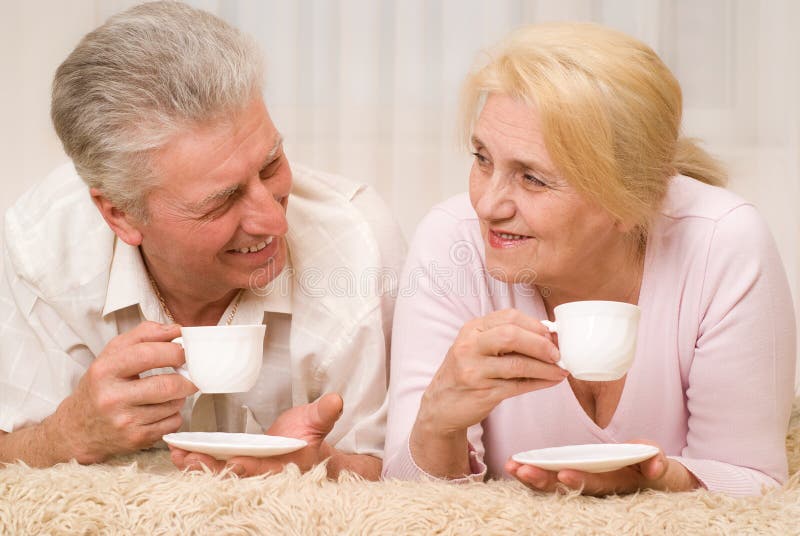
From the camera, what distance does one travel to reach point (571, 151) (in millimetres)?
1532

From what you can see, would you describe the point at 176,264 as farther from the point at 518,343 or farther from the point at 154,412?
the point at 518,343

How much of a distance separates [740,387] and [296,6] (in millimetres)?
1942

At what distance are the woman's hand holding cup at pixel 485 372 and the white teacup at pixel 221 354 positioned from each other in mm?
280

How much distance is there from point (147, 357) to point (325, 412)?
0.29 metres

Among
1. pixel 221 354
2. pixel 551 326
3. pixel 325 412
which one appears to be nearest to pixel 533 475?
pixel 551 326

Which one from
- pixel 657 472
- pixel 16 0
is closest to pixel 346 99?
pixel 16 0

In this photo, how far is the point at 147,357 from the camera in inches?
61.7

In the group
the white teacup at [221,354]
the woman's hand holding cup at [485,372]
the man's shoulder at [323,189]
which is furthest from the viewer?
the man's shoulder at [323,189]

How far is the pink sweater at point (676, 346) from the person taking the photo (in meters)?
1.61

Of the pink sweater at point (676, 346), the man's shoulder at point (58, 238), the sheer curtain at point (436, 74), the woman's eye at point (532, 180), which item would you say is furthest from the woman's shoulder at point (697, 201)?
the sheer curtain at point (436, 74)

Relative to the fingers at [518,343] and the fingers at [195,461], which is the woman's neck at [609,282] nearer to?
the fingers at [518,343]

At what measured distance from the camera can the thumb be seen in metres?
1.61

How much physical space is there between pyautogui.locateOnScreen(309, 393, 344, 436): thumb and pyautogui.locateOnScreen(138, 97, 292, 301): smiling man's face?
315 millimetres

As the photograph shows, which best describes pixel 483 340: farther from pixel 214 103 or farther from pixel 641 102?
pixel 214 103
